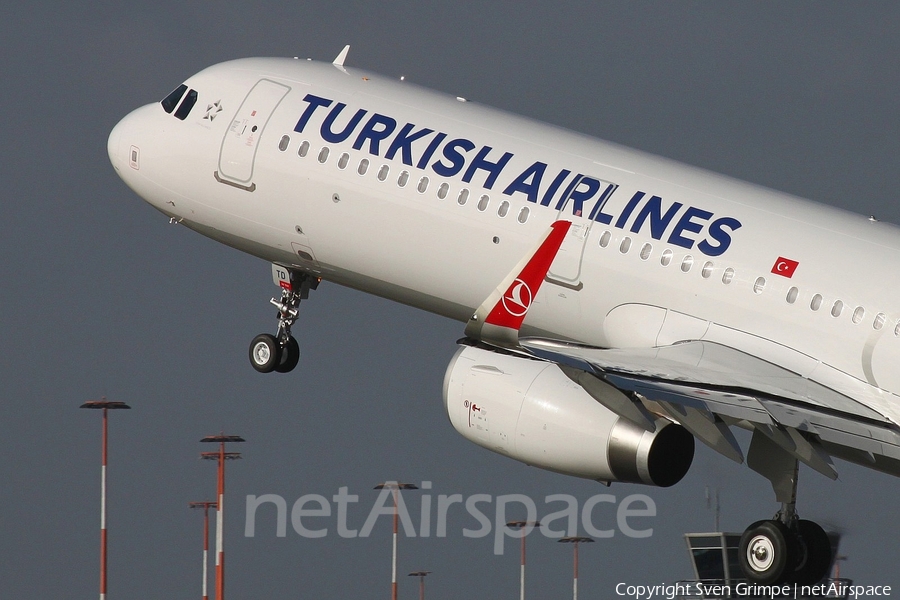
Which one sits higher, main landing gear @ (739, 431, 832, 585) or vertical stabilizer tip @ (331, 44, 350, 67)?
vertical stabilizer tip @ (331, 44, 350, 67)

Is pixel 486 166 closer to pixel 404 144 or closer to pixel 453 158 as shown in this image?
pixel 453 158

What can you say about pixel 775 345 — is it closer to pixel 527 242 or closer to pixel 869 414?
pixel 869 414

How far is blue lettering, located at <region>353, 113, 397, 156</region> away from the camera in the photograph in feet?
A: 93.4

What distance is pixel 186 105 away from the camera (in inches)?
1233

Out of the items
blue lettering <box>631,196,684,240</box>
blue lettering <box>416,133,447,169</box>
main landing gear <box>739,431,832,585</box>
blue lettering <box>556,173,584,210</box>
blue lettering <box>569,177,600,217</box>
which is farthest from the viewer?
blue lettering <box>416,133,447,169</box>

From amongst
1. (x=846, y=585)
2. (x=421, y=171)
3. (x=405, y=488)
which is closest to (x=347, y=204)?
(x=421, y=171)

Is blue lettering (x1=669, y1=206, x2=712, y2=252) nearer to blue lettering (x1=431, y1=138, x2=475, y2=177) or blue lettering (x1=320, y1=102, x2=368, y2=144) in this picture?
blue lettering (x1=431, y1=138, x2=475, y2=177)

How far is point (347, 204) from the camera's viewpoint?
28.6 meters

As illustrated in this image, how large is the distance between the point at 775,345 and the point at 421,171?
250 inches

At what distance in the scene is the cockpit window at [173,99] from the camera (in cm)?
3159

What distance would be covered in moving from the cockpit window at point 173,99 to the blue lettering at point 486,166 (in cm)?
671

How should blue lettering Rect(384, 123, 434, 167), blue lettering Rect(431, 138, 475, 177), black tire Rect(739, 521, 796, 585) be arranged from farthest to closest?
blue lettering Rect(384, 123, 434, 167) < blue lettering Rect(431, 138, 475, 177) < black tire Rect(739, 521, 796, 585)

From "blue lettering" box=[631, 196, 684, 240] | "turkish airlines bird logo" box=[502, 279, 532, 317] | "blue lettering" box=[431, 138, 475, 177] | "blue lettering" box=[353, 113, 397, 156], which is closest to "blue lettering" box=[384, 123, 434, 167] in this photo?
"blue lettering" box=[353, 113, 397, 156]

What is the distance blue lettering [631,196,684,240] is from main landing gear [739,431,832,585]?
3.20m
